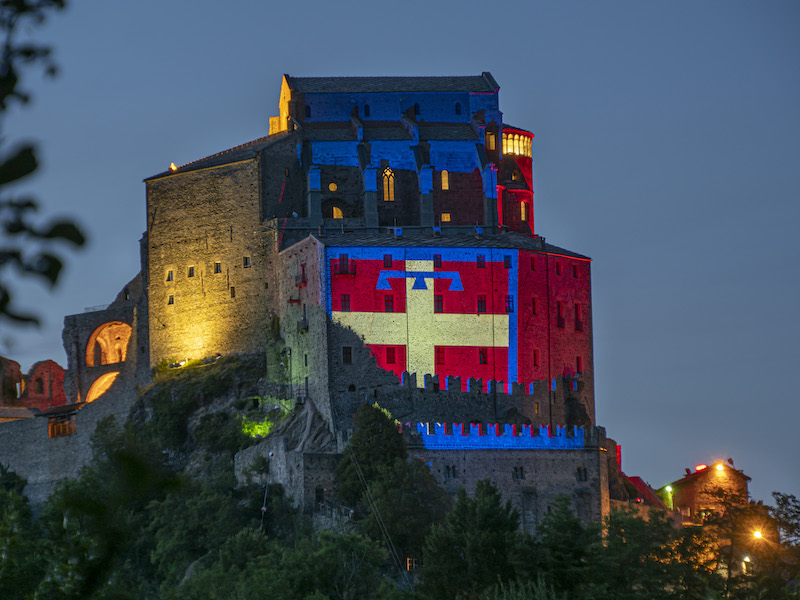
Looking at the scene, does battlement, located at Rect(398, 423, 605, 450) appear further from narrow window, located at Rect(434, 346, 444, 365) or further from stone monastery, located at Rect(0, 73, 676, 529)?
narrow window, located at Rect(434, 346, 444, 365)

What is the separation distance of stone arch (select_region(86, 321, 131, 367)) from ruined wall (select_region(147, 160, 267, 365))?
5315 mm

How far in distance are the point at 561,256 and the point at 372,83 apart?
59.9 ft

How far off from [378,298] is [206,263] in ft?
50.9

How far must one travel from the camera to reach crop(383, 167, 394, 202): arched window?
3068 inches

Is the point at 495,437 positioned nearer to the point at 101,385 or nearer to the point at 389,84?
the point at 389,84

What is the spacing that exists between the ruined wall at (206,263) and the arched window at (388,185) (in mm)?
7057

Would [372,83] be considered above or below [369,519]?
above

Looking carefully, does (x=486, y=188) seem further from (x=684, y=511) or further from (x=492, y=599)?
(x=492, y=599)

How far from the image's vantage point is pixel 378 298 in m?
67.8

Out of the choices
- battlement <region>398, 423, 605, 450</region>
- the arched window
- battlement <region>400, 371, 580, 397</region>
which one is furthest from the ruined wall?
battlement <region>398, 423, 605, 450</region>

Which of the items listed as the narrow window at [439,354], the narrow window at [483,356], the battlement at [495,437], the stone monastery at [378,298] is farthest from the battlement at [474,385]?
the battlement at [495,437]

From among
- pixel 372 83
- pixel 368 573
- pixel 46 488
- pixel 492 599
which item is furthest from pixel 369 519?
pixel 372 83

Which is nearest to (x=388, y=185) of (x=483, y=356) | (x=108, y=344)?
(x=483, y=356)

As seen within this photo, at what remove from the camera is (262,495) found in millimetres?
64438
